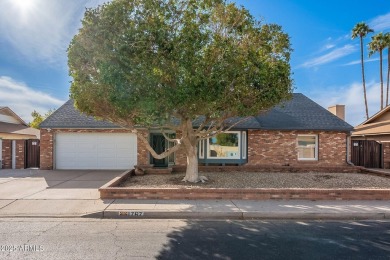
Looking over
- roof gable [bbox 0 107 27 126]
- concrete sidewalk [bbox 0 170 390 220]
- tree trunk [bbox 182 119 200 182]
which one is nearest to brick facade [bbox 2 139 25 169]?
concrete sidewalk [bbox 0 170 390 220]

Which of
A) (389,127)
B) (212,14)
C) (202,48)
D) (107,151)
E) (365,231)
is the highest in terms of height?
(212,14)

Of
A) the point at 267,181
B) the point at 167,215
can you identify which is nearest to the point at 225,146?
the point at 267,181

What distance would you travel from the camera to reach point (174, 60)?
7879 mm

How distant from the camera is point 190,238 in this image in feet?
18.0

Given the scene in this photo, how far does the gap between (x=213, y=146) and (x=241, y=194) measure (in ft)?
23.3

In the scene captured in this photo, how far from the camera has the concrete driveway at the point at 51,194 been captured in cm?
724

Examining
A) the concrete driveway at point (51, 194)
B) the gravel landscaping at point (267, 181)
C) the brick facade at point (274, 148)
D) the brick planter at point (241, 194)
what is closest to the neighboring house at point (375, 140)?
the brick facade at point (274, 148)

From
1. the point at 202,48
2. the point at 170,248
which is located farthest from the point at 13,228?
the point at 202,48

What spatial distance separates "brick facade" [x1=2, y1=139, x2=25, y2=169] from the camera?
15.6 m

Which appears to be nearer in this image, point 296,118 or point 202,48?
point 202,48

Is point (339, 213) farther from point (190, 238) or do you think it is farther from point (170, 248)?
point (170, 248)

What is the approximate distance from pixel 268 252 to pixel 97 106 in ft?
24.1

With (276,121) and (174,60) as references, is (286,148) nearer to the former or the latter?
(276,121)

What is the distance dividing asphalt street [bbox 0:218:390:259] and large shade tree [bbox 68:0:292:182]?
3.81 m
